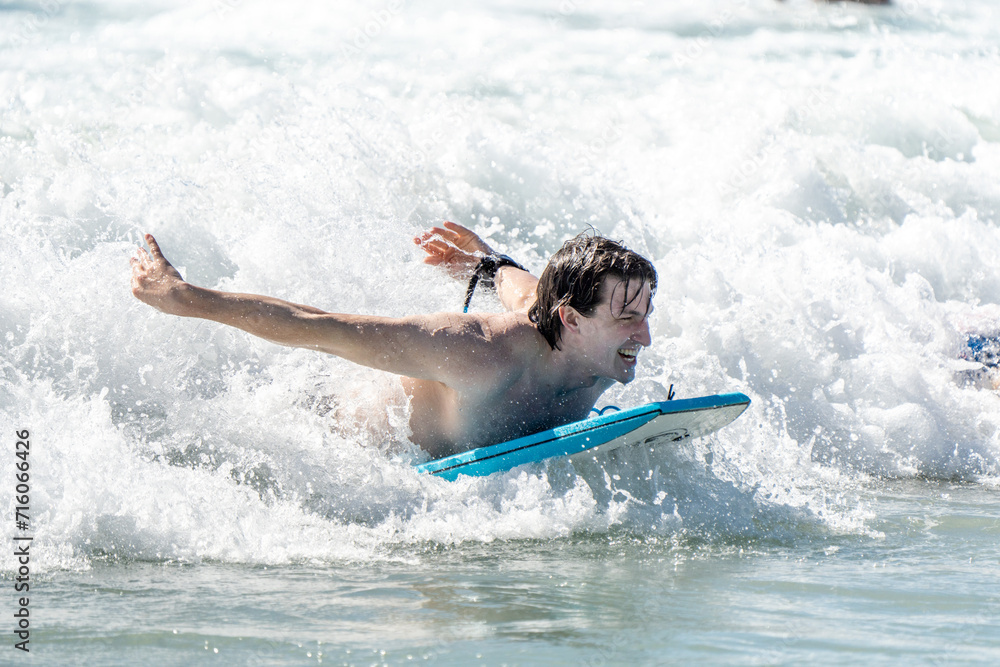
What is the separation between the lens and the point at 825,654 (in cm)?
259

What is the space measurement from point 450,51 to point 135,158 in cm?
652

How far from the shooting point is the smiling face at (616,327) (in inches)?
144

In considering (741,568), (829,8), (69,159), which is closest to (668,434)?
(741,568)

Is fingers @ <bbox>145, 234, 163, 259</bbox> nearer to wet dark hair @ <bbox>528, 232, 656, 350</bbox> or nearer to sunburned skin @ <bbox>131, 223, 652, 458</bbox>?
sunburned skin @ <bbox>131, 223, 652, 458</bbox>

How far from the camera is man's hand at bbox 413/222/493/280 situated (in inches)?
202

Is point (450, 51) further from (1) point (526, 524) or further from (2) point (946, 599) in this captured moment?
(2) point (946, 599)

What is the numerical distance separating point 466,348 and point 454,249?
1.58 metres

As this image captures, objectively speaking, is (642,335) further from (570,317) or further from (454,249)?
(454,249)

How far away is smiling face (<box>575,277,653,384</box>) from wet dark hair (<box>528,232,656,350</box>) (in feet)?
0.06

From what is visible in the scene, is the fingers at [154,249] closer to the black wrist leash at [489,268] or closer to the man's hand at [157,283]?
the man's hand at [157,283]

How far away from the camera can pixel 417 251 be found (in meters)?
5.91

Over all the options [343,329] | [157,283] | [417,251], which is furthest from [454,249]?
[157,283]

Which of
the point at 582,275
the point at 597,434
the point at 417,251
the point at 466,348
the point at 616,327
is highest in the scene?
the point at 417,251

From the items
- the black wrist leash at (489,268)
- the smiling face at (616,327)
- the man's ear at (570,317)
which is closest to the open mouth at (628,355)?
the smiling face at (616,327)
